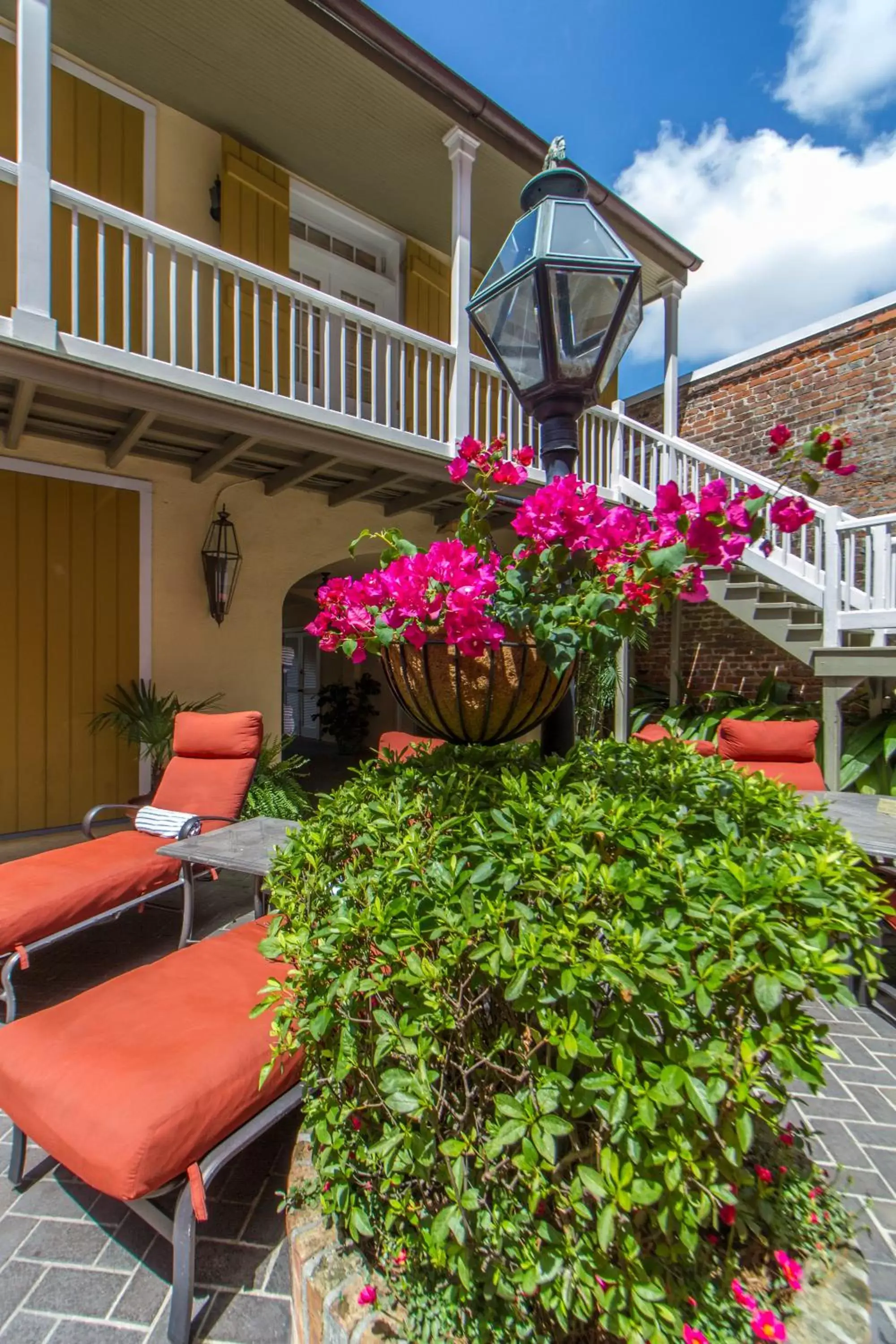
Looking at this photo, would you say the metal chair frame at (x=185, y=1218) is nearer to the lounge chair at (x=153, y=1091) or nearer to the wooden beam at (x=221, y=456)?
the lounge chair at (x=153, y=1091)

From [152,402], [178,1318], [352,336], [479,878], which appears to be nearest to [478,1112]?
[479,878]

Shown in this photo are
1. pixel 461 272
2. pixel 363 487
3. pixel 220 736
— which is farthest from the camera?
pixel 363 487

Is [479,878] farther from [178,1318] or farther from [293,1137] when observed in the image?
[293,1137]

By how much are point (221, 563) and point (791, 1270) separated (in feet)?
17.2

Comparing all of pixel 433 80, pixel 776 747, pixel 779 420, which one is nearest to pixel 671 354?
pixel 779 420

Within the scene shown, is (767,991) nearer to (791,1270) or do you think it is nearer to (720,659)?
(791,1270)

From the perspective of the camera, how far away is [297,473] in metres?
5.26

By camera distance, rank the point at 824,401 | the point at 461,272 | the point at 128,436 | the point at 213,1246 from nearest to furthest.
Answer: the point at 213,1246 < the point at 128,436 < the point at 461,272 < the point at 824,401

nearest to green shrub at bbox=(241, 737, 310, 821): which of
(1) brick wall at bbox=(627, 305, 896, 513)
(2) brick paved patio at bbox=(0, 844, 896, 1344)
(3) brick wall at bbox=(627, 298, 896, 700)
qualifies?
(2) brick paved patio at bbox=(0, 844, 896, 1344)

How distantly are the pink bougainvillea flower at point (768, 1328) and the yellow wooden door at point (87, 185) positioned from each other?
212 inches

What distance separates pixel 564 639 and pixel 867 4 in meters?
5.81

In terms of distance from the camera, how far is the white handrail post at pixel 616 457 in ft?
21.8

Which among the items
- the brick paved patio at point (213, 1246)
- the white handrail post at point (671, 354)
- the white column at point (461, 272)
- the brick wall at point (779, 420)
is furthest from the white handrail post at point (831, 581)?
the brick paved patio at point (213, 1246)

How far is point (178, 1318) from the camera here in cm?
138
